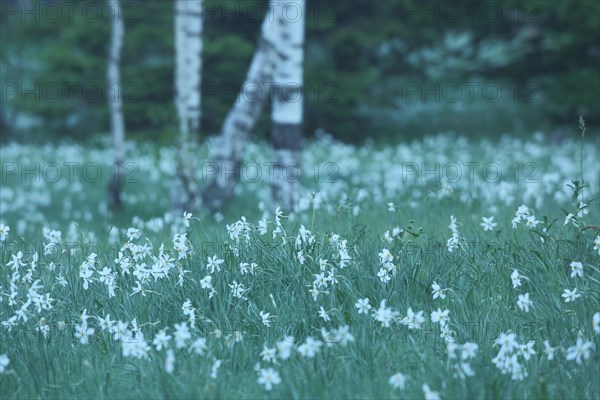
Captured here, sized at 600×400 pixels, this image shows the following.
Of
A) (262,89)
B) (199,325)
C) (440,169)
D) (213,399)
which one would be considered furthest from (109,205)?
(213,399)

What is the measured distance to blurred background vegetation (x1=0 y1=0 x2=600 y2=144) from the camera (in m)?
17.9

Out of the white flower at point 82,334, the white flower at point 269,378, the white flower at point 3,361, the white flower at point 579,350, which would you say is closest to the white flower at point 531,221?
the white flower at point 579,350

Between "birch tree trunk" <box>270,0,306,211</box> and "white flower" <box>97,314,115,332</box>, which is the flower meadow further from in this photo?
"birch tree trunk" <box>270,0,306,211</box>

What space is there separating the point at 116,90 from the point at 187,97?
151cm

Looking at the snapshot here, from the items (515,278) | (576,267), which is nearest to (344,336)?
(515,278)

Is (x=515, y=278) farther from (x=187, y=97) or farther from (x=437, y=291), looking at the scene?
(x=187, y=97)

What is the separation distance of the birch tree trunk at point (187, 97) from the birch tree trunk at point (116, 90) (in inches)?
43.6

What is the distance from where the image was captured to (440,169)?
13219mm

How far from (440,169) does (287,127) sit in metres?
4.49

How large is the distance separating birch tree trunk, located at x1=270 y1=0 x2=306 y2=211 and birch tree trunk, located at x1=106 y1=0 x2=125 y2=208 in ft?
8.61

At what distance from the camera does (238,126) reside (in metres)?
10.2

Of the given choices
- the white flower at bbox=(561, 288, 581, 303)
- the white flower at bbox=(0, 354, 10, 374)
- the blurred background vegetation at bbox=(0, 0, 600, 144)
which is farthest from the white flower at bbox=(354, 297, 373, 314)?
the blurred background vegetation at bbox=(0, 0, 600, 144)

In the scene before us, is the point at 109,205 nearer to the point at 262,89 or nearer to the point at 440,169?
the point at 262,89

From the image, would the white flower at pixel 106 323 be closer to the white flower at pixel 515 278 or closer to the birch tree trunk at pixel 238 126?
the white flower at pixel 515 278
